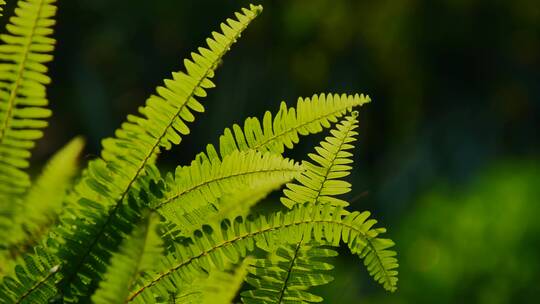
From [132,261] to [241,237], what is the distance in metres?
0.18

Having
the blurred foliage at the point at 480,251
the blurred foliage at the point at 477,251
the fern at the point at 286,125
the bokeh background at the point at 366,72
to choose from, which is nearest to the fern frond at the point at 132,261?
the fern at the point at 286,125

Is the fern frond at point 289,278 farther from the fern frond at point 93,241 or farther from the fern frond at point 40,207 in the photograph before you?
the fern frond at point 40,207

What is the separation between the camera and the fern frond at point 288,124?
861 mm

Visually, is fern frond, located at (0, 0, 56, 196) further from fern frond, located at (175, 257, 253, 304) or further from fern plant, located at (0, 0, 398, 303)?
fern frond, located at (175, 257, 253, 304)

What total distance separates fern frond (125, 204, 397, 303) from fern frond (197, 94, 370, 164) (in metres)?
0.10

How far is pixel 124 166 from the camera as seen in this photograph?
2.62ft

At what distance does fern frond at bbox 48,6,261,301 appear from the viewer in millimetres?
763

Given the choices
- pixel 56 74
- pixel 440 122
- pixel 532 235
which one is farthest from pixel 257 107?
pixel 532 235

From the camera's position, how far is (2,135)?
0.81 m

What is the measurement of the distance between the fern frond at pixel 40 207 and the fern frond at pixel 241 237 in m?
0.17

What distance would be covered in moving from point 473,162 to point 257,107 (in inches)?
130

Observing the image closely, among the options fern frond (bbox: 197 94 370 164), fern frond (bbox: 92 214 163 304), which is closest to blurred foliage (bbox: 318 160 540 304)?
fern frond (bbox: 197 94 370 164)

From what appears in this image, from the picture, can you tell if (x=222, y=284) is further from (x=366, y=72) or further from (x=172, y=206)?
(x=366, y=72)

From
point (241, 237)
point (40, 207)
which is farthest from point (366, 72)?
point (241, 237)
